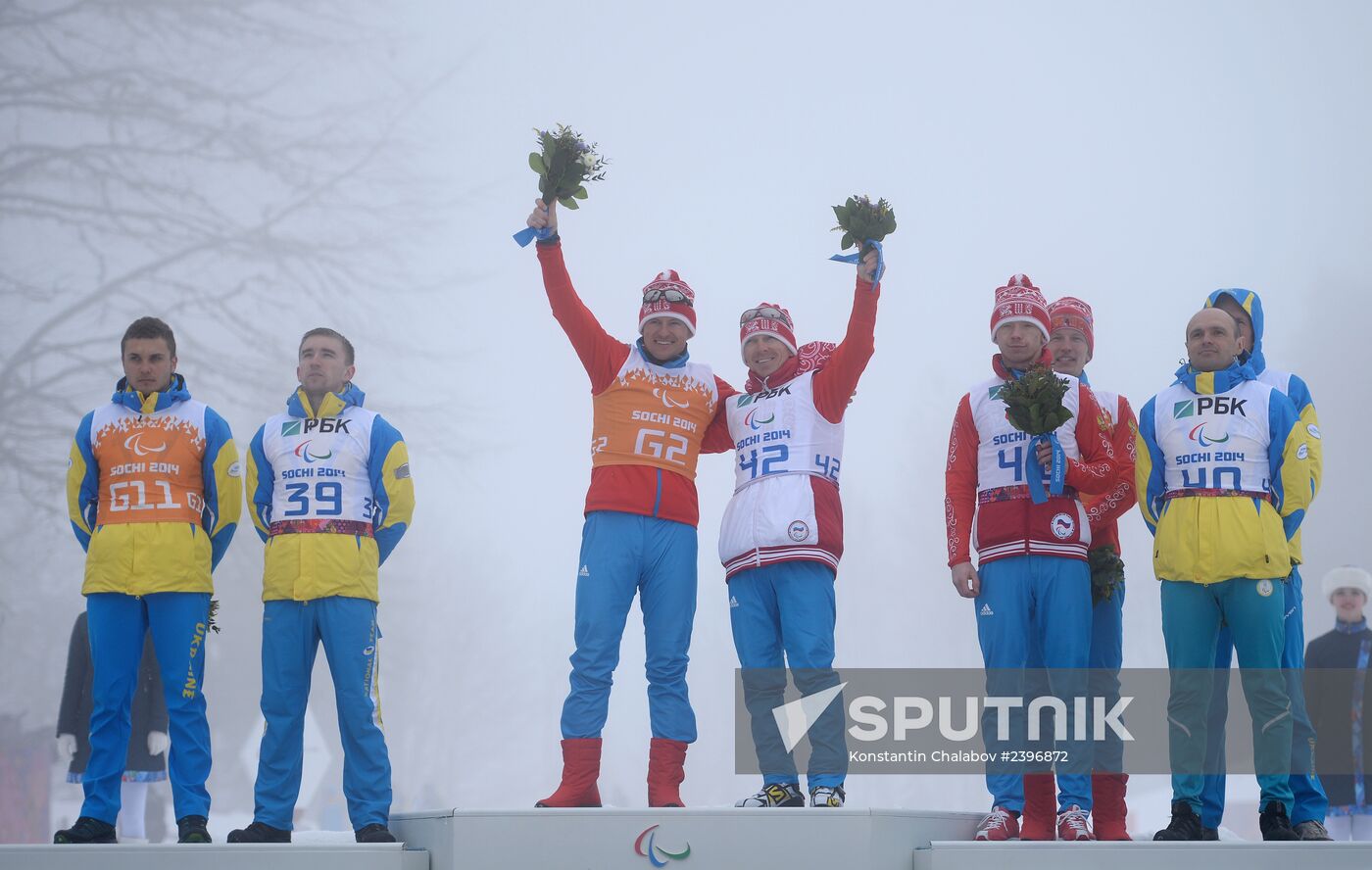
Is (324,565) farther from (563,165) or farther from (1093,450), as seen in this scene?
(1093,450)

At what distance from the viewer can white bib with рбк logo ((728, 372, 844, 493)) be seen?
5.16 meters

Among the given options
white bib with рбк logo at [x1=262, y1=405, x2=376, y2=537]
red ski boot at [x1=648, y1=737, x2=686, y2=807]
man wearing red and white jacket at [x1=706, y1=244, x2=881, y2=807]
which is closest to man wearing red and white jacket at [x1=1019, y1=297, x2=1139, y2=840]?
man wearing red and white jacket at [x1=706, y1=244, x2=881, y2=807]

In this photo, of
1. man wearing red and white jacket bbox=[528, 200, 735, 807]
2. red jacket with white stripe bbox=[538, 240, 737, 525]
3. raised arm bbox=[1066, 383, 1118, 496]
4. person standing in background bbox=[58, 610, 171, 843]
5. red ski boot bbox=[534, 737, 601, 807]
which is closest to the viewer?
red ski boot bbox=[534, 737, 601, 807]

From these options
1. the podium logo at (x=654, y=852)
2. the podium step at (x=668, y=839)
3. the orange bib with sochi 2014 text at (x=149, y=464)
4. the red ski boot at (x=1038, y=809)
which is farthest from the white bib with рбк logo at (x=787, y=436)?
the orange bib with sochi 2014 text at (x=149, y=464)

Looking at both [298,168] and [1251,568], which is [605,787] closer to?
A: [298,168]

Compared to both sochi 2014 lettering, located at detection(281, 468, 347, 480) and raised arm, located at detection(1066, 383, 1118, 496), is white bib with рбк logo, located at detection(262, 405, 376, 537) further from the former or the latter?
raised arm, located at detection(1066, 383, 1118, 496)

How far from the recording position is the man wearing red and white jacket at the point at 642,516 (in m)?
4.84

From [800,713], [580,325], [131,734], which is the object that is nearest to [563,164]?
[580,325]

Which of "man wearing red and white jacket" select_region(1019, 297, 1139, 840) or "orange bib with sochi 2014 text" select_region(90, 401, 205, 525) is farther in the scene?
"orange bib with sochi 2014 text" select_region(90, 401, 205, 525)

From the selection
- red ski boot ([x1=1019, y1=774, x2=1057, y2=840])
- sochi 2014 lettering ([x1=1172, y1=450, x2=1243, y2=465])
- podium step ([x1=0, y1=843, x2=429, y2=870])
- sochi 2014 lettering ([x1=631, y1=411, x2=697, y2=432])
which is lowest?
podium step ([x1=0, y1=843, x2=429, y2=870])

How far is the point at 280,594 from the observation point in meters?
5.01

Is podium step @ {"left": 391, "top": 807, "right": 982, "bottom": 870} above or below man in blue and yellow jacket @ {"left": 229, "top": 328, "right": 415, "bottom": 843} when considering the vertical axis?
below

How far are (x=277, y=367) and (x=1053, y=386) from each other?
945 cm

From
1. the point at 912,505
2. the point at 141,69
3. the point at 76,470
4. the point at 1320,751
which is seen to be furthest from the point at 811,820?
the point at 141,69
